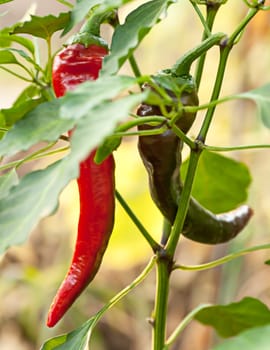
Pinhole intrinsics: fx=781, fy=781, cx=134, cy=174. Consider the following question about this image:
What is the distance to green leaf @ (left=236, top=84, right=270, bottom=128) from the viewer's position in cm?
64

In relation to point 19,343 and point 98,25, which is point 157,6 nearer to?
point 98,25

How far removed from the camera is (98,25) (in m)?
0.87

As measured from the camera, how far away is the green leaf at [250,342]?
1.84ft

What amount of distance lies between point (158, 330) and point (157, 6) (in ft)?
1.19

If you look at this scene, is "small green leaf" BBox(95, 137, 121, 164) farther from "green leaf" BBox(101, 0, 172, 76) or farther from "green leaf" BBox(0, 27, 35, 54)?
"green leaf" BBox(0, 27, 35, 54)

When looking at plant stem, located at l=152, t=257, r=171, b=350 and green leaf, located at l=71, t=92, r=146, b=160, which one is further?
plant stem, located at l=152, t=257, r=171, b=350

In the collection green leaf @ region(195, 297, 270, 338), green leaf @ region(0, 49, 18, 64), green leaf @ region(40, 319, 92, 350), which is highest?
green leaf @ region(0, 49, 18, 64)

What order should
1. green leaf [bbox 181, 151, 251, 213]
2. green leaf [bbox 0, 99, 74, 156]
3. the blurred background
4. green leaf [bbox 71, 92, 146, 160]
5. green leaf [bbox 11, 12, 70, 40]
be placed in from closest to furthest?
green leaf [bbox 71, 92, 146, 160]
green leaf [bbox 0, 99, 74, 156]
green leaf [bbox 11, 12, 70, 40]
green leaf [bbox 181, 151, 251, 213]
the blurred background

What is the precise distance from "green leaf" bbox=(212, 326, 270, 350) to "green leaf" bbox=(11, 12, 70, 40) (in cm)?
37

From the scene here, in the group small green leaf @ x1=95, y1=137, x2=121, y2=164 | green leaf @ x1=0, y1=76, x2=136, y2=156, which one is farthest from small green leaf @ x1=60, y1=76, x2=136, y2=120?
small green leaf @ x1=95, y1=137, x2=121, y2=164

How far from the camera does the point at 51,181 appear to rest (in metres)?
0.60

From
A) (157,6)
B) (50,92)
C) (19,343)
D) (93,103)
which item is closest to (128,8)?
(19,343)

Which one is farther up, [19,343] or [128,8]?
[128,8]

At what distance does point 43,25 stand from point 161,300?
0.32 m
